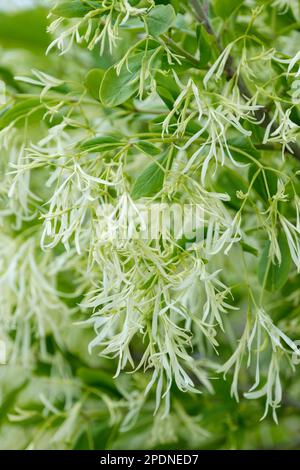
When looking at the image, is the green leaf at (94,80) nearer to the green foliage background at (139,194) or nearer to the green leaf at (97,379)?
the green foliage background at (139,194)

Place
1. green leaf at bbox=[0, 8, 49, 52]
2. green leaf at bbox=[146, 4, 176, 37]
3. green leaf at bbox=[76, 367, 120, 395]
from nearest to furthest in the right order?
green leaf at bbox=[146, 4, 176, 37] < green leaf at bbox=[76, 367, 120, 395] < green leaf at bbox=[0, 8, 49, 52]

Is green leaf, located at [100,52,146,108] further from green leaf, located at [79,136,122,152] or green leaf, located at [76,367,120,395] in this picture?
green leaf, located at [76,367,120,395]

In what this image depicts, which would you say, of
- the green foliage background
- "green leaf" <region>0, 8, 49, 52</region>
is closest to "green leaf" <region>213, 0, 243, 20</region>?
the green foliage background

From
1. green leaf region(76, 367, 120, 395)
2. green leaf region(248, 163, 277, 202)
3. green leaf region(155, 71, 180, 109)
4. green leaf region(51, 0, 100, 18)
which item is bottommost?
green leaf region(76, 367, 120, 395)

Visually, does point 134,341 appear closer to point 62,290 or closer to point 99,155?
point 62,290

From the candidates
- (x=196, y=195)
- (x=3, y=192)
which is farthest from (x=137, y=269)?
(x=3, y=192)

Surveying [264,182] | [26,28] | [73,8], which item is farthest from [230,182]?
[26,28]

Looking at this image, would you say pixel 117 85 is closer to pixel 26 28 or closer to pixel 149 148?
pixel 149 148
